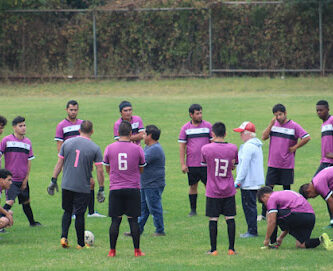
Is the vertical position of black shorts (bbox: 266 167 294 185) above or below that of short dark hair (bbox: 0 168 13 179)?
below

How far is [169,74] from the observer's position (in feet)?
113

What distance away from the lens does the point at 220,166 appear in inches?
420

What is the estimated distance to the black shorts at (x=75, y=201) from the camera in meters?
11.2

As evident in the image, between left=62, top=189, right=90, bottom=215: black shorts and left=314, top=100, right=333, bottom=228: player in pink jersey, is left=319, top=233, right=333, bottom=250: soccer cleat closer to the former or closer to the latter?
left=314, top=100, right=333, bottom=228: player in pink jersey

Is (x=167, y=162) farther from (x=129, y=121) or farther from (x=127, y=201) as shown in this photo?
(x=127, y=201)

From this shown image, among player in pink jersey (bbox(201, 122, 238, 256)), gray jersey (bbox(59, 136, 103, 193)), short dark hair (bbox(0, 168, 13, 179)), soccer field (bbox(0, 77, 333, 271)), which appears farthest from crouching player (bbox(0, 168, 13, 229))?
player in pink jersey (bbox(201, 122, 238, 256))

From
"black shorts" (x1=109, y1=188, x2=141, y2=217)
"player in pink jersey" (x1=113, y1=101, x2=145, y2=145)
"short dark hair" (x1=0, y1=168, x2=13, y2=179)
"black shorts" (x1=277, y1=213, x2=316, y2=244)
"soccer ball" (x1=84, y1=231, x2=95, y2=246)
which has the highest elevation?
"player in pink jersey" (x1=113, y1=101, x2=145, y2=145)

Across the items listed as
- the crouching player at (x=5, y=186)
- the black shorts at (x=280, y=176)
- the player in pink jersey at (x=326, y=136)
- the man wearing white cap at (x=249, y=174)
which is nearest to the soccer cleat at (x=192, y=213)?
the black shorts at (x=280, y=176)

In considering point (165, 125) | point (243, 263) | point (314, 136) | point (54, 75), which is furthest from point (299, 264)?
point (54, 75)

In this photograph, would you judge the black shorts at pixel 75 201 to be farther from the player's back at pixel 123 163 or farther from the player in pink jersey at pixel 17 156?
the player in pink jersey at pixel 17 156

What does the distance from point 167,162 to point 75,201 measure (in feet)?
28.4

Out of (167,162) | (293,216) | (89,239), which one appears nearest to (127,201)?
(89,239)

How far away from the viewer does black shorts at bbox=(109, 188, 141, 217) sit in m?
10.7

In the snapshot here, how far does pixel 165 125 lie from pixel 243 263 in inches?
593
